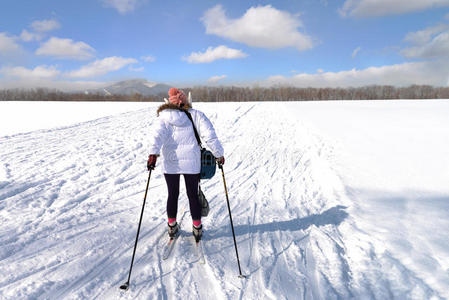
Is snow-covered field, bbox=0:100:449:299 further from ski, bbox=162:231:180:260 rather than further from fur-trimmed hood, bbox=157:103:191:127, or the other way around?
fur-trimmed hood, bbox=157:103:191:127

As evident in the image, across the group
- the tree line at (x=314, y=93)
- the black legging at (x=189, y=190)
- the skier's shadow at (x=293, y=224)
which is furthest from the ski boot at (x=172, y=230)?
the tree line at (x=314, y=93)

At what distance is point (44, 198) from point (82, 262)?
2.41 meters

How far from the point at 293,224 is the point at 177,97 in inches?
102

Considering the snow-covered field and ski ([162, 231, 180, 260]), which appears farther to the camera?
ski ([162, 231, 180, 260])

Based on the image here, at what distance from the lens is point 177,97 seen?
2.99 metres

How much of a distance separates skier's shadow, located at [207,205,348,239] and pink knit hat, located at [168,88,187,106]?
1.86 metres

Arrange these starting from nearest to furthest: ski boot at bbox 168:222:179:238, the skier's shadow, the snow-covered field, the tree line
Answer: the snow-covered field → ski boot at bbox 168:222:179:238 → the skier's shadow → the tree line

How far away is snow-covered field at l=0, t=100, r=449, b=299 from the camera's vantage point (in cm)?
256

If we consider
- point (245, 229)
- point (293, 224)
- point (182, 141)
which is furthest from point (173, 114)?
point (293, 224)

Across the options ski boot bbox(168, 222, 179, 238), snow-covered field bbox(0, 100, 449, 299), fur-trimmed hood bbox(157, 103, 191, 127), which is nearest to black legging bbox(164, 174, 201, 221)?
ski boot bbox(168, 222, 179, 238)

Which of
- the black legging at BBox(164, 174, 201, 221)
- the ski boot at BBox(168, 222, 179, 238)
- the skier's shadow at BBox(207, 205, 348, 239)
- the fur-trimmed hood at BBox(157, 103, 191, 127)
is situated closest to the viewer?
the fur-trimmed hood at BBox(157, 103, 191, 127)

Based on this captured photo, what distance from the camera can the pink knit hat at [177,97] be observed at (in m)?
2.98

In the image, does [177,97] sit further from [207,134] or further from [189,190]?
[189,190]

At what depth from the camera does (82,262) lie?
2.86 meters
